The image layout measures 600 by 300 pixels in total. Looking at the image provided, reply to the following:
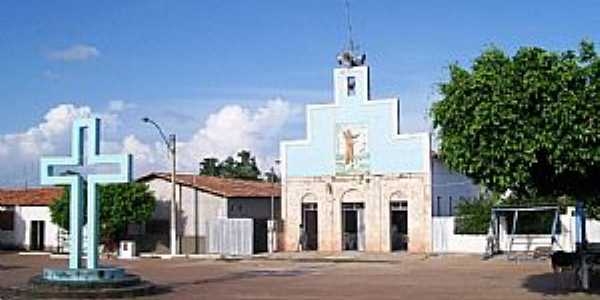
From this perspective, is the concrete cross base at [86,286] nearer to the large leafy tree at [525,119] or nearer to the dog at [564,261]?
the large leafy tree at [525,119]

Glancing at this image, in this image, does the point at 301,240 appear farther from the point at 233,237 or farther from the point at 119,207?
the point at 119,207

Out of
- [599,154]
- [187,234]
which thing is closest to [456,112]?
[599,154]

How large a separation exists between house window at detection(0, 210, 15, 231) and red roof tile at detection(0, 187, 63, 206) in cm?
60

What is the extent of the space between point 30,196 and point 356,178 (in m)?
23.8

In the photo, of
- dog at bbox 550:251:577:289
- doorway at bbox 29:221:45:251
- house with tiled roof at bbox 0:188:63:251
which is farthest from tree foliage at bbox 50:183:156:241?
dog at bbox 550:251:577:289

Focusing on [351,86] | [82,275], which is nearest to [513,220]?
[351,86]

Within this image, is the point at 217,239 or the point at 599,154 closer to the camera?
the point at 599,154

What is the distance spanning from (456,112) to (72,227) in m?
12.0

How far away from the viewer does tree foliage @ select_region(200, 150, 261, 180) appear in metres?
105

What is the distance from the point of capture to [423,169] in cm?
4553

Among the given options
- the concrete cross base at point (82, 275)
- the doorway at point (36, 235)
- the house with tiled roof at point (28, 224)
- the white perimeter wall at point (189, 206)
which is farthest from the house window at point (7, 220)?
the concrete cross base at point (82, 275)

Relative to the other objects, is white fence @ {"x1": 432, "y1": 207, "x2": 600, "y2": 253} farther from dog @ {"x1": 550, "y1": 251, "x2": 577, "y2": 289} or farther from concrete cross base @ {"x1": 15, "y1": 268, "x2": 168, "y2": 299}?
concrete cross base @ {"x1": 15, "y1": 268, "x2": 168, "y2": 299}

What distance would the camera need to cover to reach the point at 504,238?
4353cm

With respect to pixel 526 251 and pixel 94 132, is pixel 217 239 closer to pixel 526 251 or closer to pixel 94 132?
pixel 526 251
